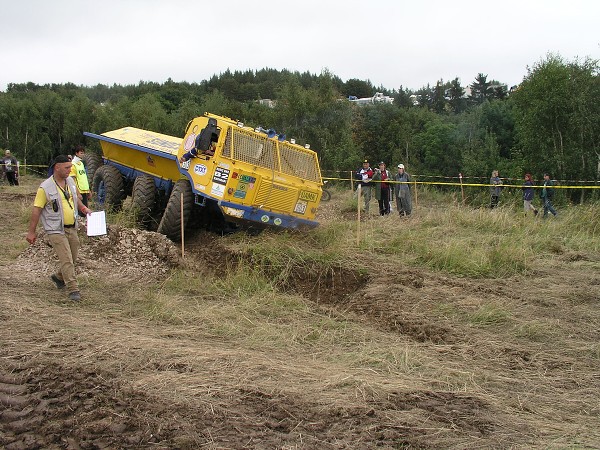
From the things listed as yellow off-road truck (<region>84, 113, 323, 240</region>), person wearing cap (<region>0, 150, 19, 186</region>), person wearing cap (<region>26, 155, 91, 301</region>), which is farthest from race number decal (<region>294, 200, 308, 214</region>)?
person wearing cap (<region>0, 150, 19, 186</region>)

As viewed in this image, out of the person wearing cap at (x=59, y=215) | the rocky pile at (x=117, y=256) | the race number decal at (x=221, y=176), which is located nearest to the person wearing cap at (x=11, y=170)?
the rocky pile at (x=117, y=256)

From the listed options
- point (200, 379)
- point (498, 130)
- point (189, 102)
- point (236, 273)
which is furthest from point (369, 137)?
point (200, 379)

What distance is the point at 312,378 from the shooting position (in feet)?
15.5

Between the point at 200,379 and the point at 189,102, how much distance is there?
45.6m

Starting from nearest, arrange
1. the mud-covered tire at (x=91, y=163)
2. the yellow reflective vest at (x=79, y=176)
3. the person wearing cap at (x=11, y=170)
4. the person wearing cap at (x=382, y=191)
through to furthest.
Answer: the yellow reflective vest at (x=79, y=176) → the mud-covered tire at (x=91, y=163) → the person wearing cap at (x=382, y=191) → the person wearing cap at (x=11, y=170)

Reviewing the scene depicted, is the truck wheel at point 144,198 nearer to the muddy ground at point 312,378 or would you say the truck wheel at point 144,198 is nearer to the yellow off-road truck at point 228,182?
the yellow off-road truck at point 228,182

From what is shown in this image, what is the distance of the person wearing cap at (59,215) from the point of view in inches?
269

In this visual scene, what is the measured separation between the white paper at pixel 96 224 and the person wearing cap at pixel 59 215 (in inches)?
18.1

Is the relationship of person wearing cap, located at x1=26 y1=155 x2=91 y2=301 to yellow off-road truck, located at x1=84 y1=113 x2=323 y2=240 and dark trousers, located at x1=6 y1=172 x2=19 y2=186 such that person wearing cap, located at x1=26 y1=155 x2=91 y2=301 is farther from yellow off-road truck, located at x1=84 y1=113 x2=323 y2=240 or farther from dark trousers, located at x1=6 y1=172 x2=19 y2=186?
dark trousers, located at x1=6 y1=172 x2=19 y2=186

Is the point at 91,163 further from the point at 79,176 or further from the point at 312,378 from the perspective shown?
the point at 312,378

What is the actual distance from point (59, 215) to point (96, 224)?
2.57 ft

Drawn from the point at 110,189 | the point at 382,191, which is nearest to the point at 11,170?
the point at 110,189

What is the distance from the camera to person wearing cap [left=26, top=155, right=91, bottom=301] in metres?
6.84

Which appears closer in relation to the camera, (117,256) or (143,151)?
(117,256)
